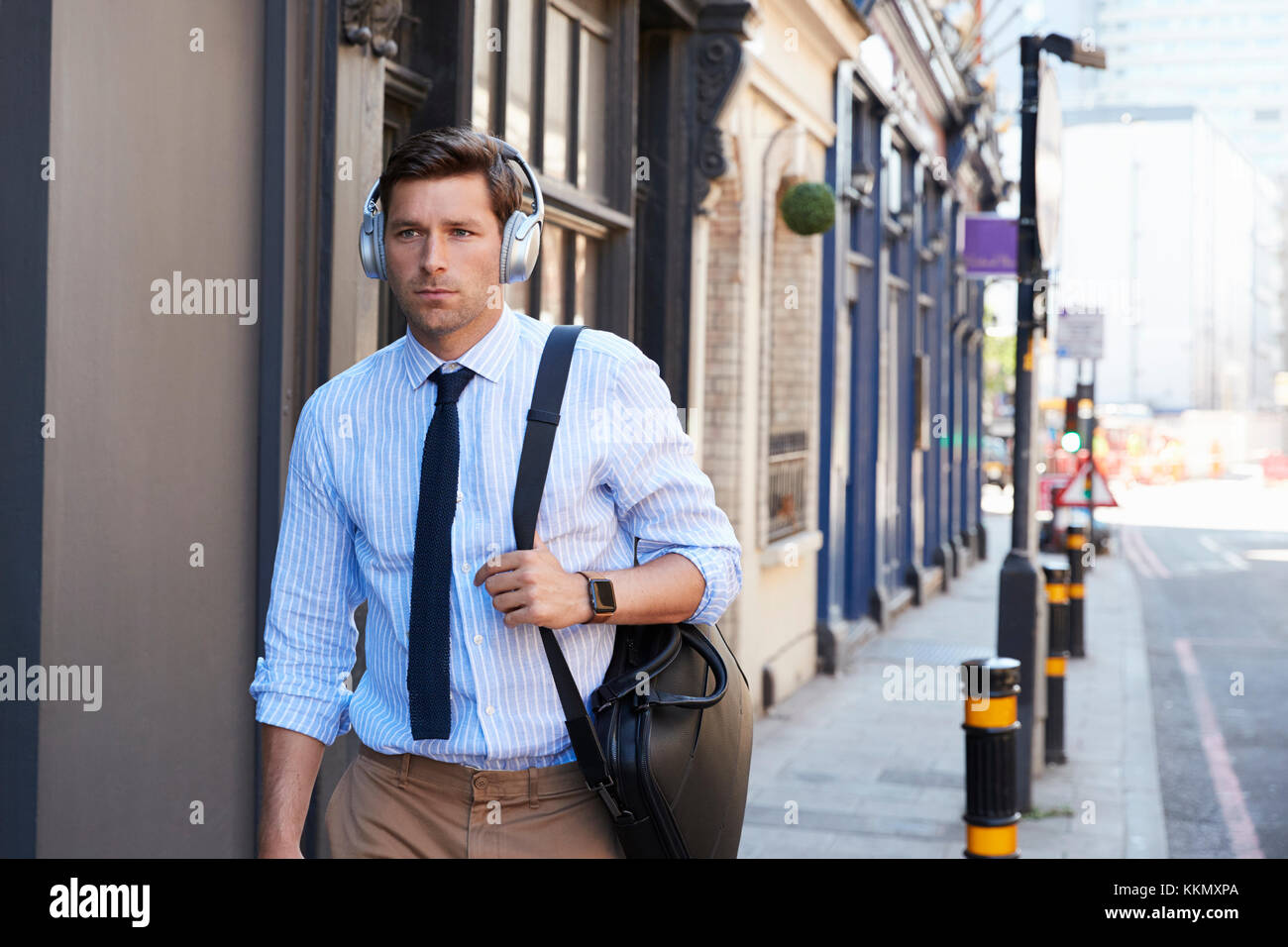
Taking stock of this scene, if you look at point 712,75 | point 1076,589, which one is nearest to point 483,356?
point 712,75

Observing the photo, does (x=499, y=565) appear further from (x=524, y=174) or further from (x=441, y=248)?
(x=524, y=174)

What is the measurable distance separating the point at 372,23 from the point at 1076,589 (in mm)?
9415

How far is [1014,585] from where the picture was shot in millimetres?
7656

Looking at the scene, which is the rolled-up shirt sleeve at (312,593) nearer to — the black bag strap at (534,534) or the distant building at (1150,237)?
the black bag strap at (534,534)

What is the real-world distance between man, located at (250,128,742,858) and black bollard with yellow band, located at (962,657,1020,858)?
3.05m

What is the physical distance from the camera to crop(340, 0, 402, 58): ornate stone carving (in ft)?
14.4

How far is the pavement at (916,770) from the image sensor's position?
22.5ft

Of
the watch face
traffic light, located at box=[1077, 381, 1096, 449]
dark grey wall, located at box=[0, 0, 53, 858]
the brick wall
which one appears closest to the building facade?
dark grey wall, located at box=[0, 0, 53, 858]

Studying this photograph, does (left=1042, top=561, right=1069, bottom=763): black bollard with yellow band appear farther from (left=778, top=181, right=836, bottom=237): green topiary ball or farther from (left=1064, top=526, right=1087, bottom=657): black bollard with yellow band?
(left=1064, top=526, right=1087, bottom=657): black bollard with yellow band

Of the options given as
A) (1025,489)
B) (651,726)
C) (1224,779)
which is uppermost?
(1025,489)

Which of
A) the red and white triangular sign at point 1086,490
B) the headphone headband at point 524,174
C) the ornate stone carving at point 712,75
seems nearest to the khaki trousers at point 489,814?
the headphone headband at point 524,174

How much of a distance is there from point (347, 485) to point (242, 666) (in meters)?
2.08

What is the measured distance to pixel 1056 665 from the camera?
8.58 m

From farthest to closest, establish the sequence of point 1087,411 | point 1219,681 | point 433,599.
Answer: point 1087,411
point 1219,681
point 433,599
